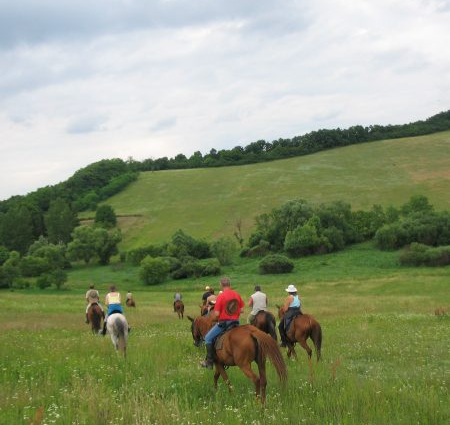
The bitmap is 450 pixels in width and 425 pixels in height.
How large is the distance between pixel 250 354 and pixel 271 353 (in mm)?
515

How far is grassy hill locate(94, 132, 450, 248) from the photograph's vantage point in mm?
102875

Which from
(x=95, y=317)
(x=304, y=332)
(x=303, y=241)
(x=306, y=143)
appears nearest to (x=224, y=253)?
(x=303, y=241)

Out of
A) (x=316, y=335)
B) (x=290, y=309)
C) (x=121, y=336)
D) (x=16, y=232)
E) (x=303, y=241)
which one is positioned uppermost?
(x=121, y=336)

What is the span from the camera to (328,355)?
1503 cm

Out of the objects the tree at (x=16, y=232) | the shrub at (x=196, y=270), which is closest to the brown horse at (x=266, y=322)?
the shrub at (x=196, y=270)

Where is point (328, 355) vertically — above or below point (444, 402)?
below

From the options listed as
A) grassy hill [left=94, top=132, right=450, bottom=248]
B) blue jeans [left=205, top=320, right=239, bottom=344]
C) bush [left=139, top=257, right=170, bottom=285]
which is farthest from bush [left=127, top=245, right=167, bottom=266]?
blue jeans [left=205, top=320, right=239, bottom=344]

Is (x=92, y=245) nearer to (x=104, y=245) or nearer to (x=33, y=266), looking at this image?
(x=104, y=245)

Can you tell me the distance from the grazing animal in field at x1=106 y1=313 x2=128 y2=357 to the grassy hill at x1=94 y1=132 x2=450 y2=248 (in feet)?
265

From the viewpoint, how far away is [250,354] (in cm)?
969

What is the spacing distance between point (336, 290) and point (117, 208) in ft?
262

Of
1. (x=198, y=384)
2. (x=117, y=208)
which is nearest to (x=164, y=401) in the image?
(x=198, y=384)

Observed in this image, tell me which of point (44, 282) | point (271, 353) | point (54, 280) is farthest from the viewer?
point (44, 282)

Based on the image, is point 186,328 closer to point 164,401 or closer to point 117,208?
point 164,401
